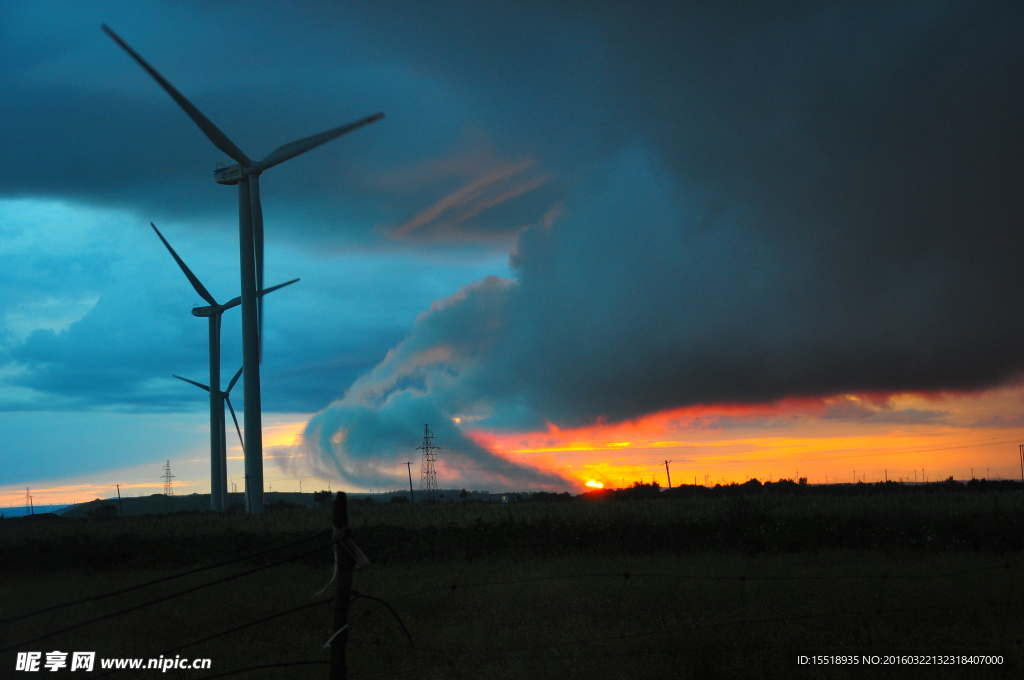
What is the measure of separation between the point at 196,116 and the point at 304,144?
542 cm

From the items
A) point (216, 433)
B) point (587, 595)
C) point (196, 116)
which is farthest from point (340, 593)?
point (216, 433)

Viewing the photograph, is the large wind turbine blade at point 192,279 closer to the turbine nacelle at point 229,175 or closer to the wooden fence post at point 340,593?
the turbine nacelle at point 229,175

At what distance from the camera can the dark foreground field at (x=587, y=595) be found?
12508 millimetres

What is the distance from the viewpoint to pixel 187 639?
15.5 m

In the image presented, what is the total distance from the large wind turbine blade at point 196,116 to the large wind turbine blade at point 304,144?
5.08 ft

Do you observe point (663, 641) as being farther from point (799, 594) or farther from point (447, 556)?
point (447, 556)

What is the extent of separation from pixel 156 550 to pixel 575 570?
17145mm

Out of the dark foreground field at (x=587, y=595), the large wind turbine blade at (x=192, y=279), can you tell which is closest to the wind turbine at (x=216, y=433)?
the large wind turbine blade at (x=192, y=279)

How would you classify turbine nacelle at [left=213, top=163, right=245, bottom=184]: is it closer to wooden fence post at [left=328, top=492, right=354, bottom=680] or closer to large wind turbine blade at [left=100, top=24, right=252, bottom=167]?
large wind turbine blade at [left=100, top=24, right=252, bottom=167]

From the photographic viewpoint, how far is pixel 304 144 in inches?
1655

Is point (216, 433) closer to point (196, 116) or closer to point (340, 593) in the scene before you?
point (196, 116)

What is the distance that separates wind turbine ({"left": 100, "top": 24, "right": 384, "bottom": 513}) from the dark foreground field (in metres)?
7.82

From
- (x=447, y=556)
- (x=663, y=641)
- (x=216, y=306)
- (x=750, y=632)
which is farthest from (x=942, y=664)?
(x=216, y=306)

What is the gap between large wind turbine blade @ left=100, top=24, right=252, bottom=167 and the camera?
3507 centimetres
